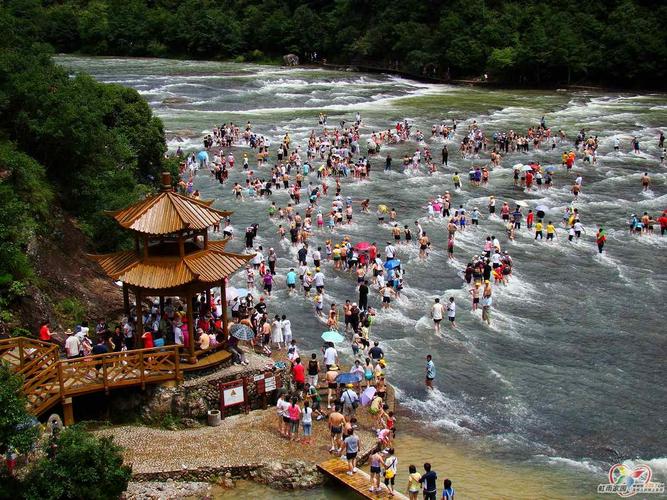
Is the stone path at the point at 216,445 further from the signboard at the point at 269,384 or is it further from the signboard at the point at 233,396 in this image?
the signboard at the point at 269,384

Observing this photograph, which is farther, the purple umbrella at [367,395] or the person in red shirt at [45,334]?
the purple umbrella at [367,395]

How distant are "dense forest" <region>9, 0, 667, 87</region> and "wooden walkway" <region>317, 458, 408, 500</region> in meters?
40.9

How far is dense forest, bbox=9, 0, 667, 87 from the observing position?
8656 cm

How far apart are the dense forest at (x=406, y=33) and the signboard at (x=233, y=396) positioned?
123 feet

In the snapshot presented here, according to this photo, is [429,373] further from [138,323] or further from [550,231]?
[550,231]

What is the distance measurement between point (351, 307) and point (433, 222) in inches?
571

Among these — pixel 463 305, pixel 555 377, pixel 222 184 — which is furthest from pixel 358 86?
pixel 555 377

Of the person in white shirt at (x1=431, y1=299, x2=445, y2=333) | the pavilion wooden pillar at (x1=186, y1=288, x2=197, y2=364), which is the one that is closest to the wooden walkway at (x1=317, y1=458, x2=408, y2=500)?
the pavilion wooden pillar at (x1=186, y1=288, x2=197, y2=364)

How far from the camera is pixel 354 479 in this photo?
64.7ft

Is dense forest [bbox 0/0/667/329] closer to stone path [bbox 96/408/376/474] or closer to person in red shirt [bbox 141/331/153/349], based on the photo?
person in red shirt [bbox 141/331/153/349]

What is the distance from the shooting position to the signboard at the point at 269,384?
75.6 ft

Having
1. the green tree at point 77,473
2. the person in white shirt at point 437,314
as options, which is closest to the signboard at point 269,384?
the green tree at point 77,473

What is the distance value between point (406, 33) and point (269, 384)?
8793 centimetres

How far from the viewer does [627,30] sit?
287 ft
